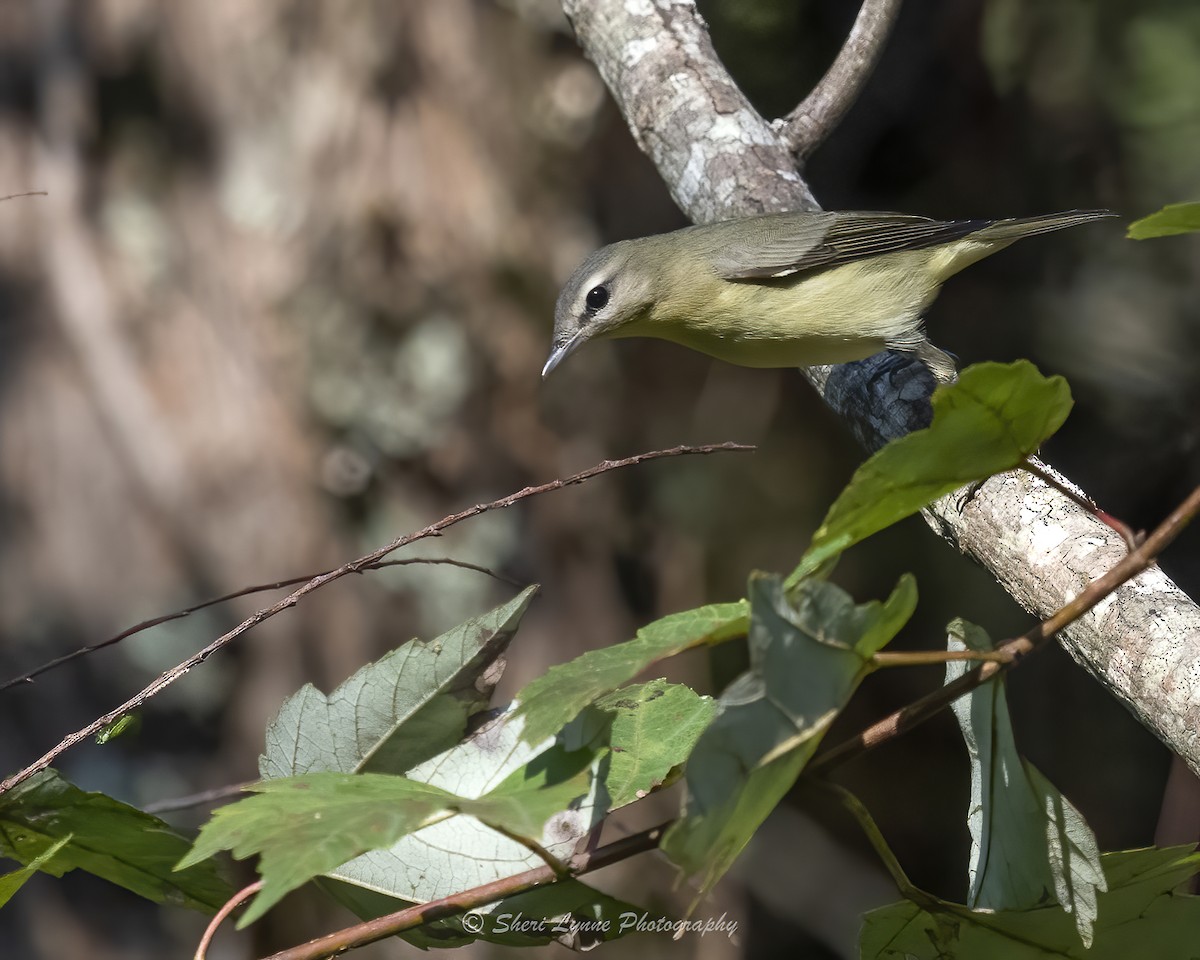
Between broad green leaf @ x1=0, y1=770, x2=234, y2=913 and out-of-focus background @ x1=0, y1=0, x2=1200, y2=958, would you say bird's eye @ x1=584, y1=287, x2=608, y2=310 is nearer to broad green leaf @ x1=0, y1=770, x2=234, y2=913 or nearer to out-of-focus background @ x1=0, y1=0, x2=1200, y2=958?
out-of-focus background @ x1=0, y1=0, x2=1200, y2=958

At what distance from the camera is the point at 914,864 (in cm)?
411

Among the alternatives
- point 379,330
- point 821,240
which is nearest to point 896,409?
point 821,240

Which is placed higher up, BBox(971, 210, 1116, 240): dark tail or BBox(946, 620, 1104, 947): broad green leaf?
BBox(971, 210, 1116, 240): dark tail

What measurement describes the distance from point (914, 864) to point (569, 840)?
3693 millimetres

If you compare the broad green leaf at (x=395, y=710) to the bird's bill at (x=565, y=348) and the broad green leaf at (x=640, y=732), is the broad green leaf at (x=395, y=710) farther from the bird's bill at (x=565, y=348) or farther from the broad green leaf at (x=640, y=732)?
the bird's bill at (x=565, y=348)

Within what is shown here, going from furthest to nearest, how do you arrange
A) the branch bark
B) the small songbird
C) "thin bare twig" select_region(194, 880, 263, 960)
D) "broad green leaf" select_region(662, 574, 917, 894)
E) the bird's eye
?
the bird's eye → the small songbird → the branch bark → "thin bare twig" select_region(194, 880, 263, 960) → "broad green leaf" select_region(662, 574, 917, 894)

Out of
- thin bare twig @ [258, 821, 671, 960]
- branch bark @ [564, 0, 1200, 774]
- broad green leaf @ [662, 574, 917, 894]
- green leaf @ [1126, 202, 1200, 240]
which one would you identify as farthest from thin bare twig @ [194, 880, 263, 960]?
branch bark @ [564, 0, 1200, 774]

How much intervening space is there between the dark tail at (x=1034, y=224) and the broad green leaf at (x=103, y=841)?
218 cm

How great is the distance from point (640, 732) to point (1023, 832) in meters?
0.31

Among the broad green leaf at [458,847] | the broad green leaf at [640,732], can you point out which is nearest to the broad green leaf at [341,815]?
the broad green leaf at [640,732]

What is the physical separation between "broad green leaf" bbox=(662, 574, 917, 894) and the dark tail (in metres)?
2.03

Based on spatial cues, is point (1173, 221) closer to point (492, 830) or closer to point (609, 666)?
point (609, 666)

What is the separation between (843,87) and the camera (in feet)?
8.18

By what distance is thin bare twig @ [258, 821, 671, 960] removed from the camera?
2.39 ft
